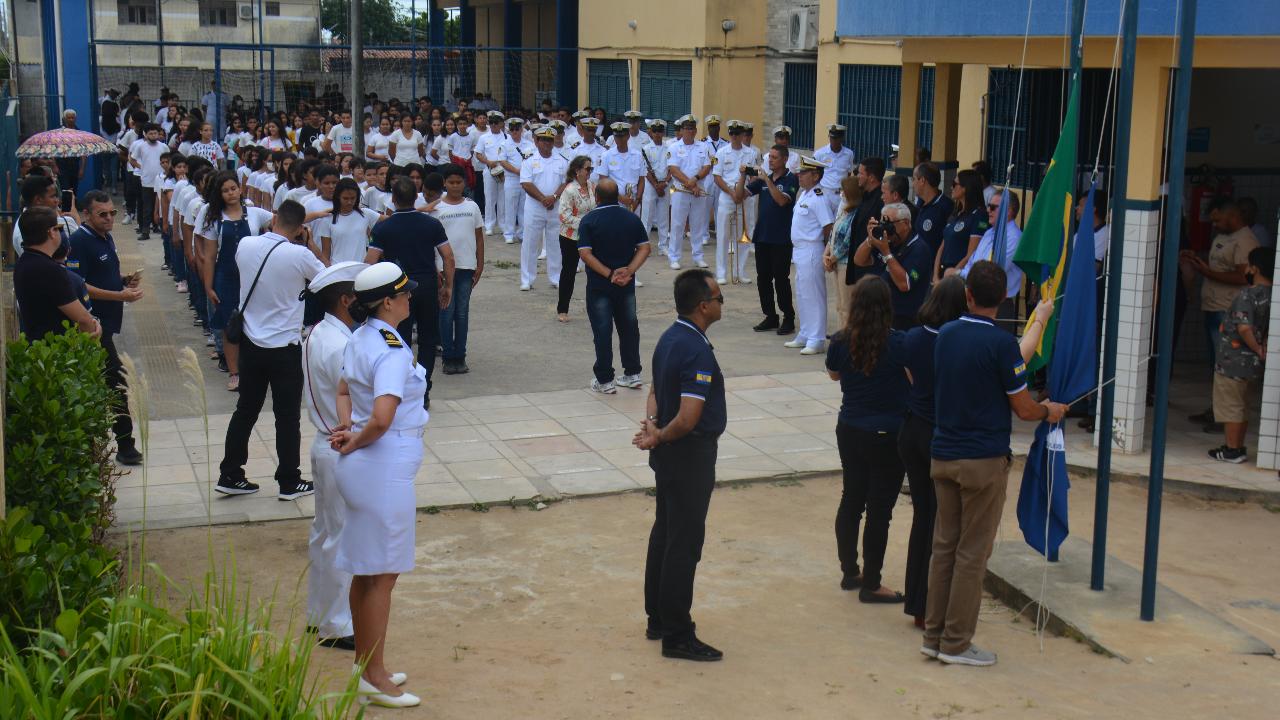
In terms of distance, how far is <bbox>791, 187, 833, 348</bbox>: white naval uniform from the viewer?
13078 millimetres

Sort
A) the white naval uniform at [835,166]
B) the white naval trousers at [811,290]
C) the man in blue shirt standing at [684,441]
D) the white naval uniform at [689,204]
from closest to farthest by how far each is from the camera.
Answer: the man in blue shirt standing at [684,441] < the white naval trousers at [811,290] < the white naval uniform at [835,166] < the white naval uniform at [689,204]

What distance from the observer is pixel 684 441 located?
6238 millimetres

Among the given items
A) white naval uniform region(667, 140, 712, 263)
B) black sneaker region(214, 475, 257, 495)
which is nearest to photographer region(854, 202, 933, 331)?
black sneaker region(214, 475, 257, 495)

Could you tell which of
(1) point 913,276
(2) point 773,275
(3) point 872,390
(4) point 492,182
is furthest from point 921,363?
(4) point 492,182

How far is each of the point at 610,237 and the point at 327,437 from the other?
5390 millimetres

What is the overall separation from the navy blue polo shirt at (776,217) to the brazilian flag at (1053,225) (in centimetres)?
664

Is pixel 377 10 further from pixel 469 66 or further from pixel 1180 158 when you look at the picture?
pixel 1180 158

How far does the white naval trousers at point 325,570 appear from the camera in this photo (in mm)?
6090

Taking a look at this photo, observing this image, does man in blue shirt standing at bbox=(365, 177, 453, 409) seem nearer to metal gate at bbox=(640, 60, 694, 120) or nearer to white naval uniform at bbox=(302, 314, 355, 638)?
white naval uniform at bbox=(302, 314, 355, 638)

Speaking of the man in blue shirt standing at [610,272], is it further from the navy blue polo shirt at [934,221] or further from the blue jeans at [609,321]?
the navy blue polo shirt at [934,221]

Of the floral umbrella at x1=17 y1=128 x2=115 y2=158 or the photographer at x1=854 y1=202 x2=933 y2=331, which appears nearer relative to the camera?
the photographer at x1=854 y1=202 x2=933 y2=331

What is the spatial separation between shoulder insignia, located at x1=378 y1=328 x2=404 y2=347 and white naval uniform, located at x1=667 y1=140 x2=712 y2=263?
12574mm

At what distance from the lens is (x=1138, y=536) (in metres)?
8.52

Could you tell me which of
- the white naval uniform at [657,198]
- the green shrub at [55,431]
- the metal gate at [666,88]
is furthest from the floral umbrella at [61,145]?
the metal gate at [666,88]
